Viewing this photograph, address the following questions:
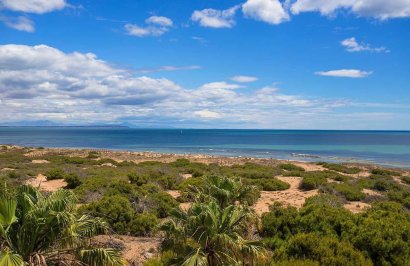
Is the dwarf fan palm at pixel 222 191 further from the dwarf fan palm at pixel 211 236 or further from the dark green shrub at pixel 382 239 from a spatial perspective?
the dark green shrub at pixel 382 239

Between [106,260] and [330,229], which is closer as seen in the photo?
[106,260]

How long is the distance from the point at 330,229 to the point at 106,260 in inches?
287

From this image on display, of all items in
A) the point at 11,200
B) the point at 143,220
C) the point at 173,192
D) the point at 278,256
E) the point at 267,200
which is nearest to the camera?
the point at 11,200

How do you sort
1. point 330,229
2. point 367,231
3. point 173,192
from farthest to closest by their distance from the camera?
point 173,192
point 330,229
point 367,231

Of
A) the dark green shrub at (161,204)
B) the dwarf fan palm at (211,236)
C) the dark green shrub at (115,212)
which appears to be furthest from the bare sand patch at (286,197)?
the dwarf fan palm at (211,236)

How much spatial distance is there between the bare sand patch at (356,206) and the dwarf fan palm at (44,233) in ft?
52.8

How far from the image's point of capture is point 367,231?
10.4 m

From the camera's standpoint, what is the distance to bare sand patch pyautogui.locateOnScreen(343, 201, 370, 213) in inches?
789

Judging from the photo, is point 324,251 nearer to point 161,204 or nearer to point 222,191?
point 222,191

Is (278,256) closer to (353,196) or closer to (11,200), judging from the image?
(11,200)

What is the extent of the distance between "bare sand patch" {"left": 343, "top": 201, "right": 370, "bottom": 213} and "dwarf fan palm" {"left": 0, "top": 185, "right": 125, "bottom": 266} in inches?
634

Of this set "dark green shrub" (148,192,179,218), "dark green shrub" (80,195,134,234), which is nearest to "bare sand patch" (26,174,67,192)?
"dark green shrub" (148,192,179,218)

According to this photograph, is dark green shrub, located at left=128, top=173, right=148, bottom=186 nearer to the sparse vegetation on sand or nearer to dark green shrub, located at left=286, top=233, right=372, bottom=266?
the sparse vegetation on sand

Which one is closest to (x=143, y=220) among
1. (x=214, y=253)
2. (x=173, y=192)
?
(x=214, y=253)
